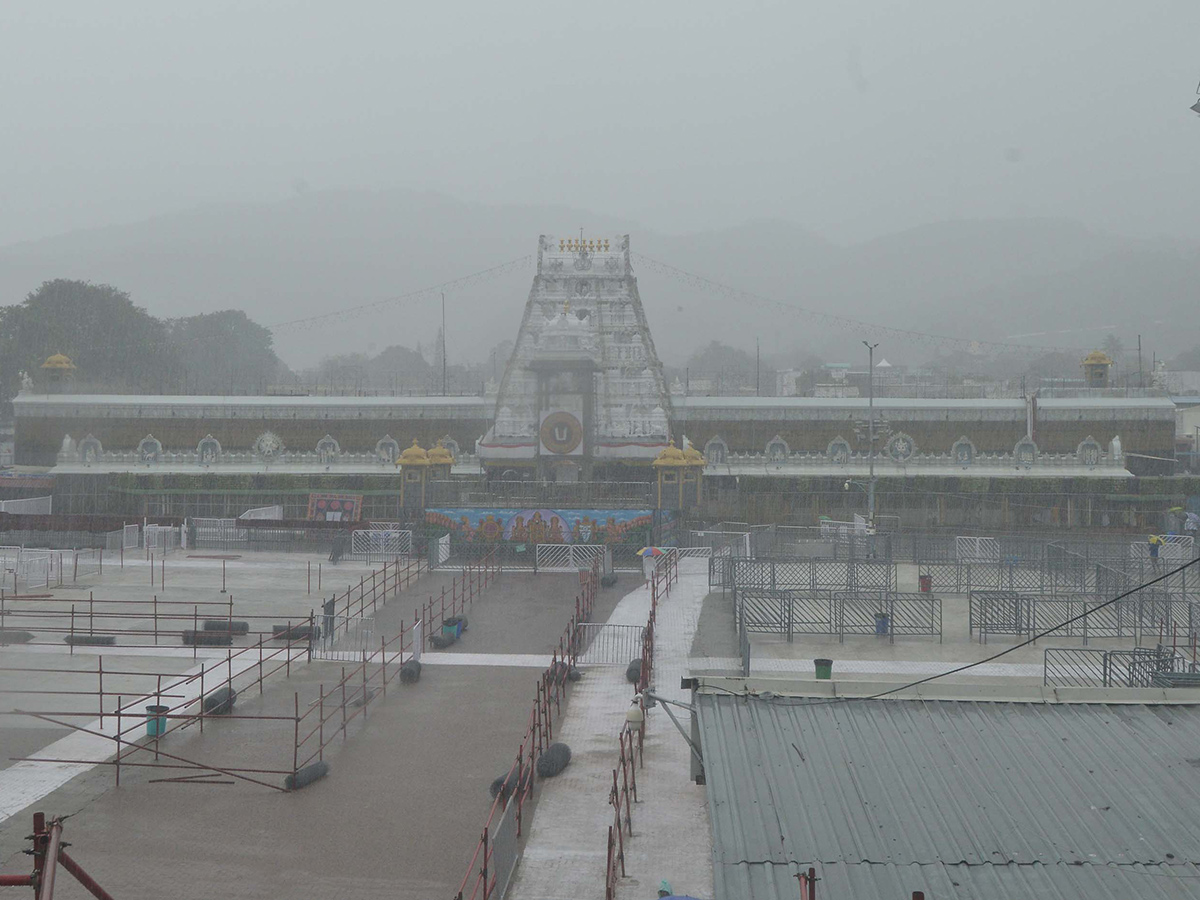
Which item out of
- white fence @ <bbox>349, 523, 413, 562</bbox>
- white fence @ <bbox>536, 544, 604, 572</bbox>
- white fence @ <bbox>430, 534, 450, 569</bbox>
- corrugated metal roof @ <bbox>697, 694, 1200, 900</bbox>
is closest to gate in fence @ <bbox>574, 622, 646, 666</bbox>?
corrugated metal roof @ <bbox>697, 694, 1200, 900</bbox>

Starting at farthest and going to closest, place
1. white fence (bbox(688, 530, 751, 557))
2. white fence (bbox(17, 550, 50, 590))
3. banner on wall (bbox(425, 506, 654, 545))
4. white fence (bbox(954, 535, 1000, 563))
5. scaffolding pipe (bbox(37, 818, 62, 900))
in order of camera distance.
Result: 1. banner on wall (bbox(425, 506, 654, 545))
2. white fence (bbox(688, 530, 751, 557))
3. white fence (bbox(954, 535, 1000, 563))
4. white fence (bbox(17, 550, 50, 590))
5. scaffolding pipe (bbox(37, 818, 62, 900))

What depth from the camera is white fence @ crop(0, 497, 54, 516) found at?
5362cm

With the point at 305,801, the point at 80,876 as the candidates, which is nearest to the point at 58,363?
the point at 305,801

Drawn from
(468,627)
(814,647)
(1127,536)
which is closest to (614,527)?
(468,627)

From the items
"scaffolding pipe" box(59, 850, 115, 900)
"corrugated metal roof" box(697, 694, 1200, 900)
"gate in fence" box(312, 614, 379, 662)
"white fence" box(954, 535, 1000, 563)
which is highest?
"scaffolding pipe" box(59, 850, 115, 900)

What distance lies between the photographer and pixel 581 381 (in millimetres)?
53719

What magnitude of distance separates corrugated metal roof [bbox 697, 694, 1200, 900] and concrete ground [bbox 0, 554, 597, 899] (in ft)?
14.4

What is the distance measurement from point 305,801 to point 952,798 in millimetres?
9541

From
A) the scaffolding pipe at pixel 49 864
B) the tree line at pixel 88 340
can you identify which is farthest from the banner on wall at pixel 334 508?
the scaffolding pipe at pixel 49 864

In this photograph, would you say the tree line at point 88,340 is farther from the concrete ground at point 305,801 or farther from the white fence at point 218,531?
the concrete ground at point 305,801

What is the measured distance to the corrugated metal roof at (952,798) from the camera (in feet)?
31.7

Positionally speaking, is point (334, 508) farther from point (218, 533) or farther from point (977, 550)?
point (977, 550)

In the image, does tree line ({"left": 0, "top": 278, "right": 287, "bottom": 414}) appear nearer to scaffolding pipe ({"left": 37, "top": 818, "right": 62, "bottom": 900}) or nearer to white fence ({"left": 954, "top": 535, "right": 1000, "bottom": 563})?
white fence ({"left": 954, "top": 535, "right": 1000, "bottom": 563})

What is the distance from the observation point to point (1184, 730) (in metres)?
12.9
